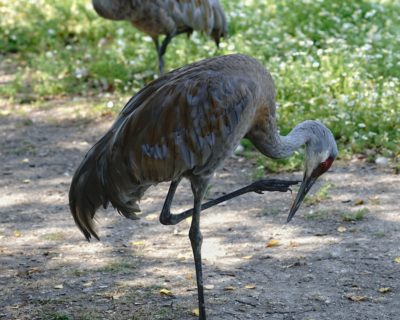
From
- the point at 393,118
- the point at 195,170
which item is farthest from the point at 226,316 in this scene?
the point at 393,118

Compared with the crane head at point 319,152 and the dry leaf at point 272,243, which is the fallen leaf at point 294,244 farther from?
the crane head at point 319,152

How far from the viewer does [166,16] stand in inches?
347

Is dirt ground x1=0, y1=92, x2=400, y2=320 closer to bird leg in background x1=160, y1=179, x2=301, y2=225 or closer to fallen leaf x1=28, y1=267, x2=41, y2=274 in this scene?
fallen leaf x1=28, y1=267, x2=41, y2=274

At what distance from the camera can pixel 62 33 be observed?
10.8 m

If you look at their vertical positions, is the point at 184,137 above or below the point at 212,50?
above

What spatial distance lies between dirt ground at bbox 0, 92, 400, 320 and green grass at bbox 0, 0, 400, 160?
0.63 m

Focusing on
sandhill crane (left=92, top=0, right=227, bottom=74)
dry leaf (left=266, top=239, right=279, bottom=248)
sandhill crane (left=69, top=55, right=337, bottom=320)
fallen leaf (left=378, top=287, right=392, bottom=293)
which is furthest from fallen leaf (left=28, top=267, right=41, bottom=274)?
sandhill crane (left=92, top=0, right=227, bottom=74)

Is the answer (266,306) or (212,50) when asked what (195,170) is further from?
(212,50)

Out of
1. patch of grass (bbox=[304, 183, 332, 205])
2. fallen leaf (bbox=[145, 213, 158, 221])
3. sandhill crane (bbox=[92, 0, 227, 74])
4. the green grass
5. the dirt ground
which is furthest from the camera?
sandhill crane (bbox=[92, 0, 227, 74])

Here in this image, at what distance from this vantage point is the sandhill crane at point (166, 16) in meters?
8.67

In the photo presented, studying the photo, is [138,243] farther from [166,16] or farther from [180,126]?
[166,16]

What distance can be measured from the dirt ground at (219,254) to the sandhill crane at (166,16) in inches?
69.6

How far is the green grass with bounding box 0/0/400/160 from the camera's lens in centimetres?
780

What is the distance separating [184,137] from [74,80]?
196 inches
